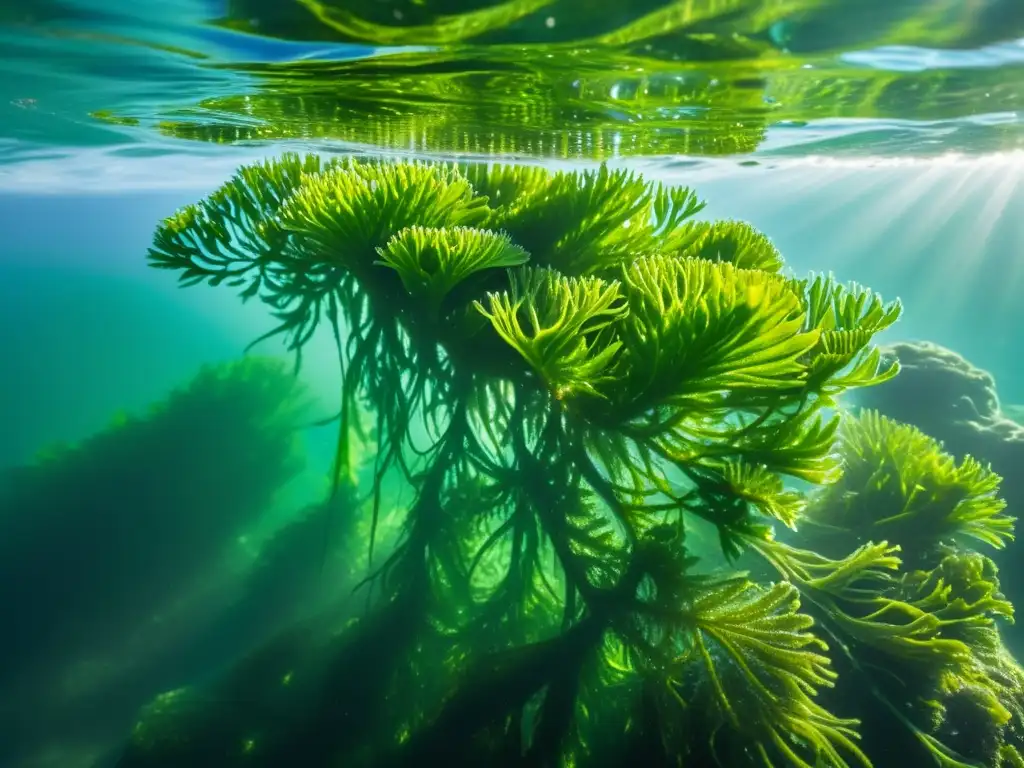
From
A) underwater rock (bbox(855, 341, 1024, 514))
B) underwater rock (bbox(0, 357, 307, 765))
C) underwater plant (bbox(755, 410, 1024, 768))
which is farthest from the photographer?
underwater rock (bbox(855, 341, 1024, 514))

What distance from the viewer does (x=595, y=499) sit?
3369 mm

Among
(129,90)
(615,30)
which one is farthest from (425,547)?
(129,90)

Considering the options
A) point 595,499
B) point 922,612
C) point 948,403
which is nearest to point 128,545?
point 595,499

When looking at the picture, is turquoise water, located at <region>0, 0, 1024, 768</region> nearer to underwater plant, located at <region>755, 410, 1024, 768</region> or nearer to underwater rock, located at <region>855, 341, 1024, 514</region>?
underwater rock, located at <region>855, 341, 1024, 514</region>

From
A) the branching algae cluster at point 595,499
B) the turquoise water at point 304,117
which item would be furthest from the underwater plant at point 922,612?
the turquoise water at point 304,117

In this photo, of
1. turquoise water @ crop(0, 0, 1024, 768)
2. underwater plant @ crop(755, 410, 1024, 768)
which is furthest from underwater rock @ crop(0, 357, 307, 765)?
underwater plant @ crop(755, 410, 1024, 768)

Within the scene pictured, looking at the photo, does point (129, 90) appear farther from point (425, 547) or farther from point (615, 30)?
point (425, 547)

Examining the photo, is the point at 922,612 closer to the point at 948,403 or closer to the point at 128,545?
the point at 128,545

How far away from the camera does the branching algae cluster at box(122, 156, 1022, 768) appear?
2.40 m

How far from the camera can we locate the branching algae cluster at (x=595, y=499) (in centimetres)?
240

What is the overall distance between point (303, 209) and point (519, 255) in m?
1.07

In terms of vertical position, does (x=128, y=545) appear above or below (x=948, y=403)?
above

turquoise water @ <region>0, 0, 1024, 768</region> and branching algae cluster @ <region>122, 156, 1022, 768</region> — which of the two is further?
turquoise water @ <region>0, 0, 1024, 768</region>

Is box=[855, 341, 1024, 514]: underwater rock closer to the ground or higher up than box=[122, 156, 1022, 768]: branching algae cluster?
closer to the ground
